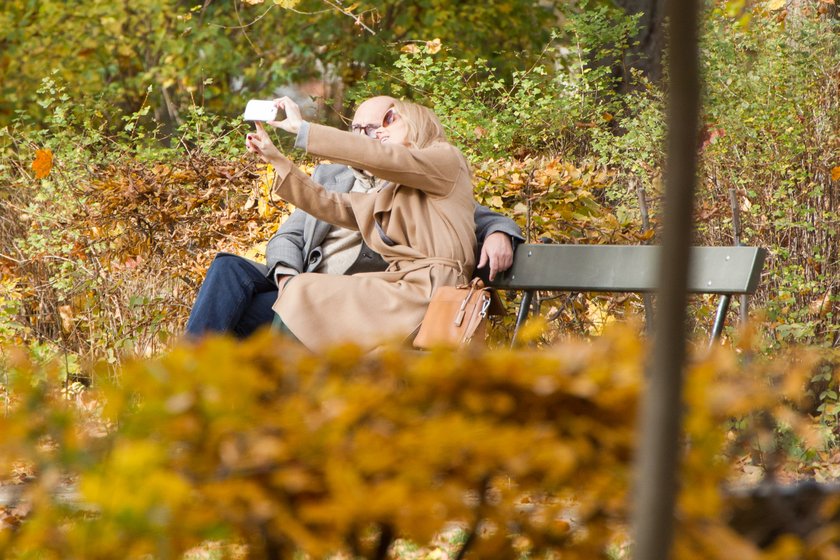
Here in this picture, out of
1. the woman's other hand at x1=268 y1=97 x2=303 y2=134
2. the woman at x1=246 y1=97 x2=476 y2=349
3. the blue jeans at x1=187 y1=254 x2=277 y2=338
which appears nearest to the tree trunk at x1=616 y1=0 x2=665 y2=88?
the woman at x1=246 y1=97 x2=476 y2=349

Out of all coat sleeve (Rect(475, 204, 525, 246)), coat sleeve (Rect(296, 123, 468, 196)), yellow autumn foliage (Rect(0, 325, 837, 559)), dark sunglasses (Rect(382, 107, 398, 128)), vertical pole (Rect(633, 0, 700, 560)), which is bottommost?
coat sleeve (Rect(475, 204, 525, 246))

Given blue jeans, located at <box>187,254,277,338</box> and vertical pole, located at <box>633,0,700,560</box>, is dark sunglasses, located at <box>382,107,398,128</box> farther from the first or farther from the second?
vertical pole, located at <box>633,0,700,560</box>

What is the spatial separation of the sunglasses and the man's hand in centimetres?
59

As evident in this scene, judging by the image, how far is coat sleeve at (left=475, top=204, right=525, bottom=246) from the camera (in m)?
4.32

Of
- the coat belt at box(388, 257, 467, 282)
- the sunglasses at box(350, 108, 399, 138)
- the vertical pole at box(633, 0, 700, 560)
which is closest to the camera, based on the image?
the vertical pole at box(633, 0, 700, 560)

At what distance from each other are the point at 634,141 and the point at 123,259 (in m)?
2.72

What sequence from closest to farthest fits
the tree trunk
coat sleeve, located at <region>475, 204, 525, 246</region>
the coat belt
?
the coat belt < coat sleeve, located at <region>475, 204, 525, 246</region> < the tree trunk

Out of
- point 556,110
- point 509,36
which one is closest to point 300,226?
point 556,110

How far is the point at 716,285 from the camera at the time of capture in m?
3.89

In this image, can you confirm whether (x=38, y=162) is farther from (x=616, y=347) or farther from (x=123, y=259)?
(x=616, y=347)

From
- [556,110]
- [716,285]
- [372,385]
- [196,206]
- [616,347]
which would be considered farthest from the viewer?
[556,110]

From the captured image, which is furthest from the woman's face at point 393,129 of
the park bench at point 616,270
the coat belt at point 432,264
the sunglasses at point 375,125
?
the park bench at point 616,270

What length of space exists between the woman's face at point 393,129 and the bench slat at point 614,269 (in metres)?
0.60

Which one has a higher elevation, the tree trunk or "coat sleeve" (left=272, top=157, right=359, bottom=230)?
the tree trunk
